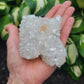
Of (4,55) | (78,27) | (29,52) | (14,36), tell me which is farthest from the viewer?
(4,55)

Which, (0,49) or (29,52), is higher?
(29,52)

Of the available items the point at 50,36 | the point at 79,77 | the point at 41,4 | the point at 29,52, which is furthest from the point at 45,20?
the point at 79,77

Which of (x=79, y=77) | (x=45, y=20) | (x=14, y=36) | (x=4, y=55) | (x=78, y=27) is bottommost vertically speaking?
(x=79, y=77)

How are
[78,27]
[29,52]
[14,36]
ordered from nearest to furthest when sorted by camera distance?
1. [29,52]
2. [14,36]
3. [78,27]

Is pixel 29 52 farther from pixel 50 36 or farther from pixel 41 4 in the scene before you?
pixel 41 4

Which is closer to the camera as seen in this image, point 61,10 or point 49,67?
point 49,67

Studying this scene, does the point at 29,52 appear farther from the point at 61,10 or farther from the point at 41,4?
the point at 41,4
